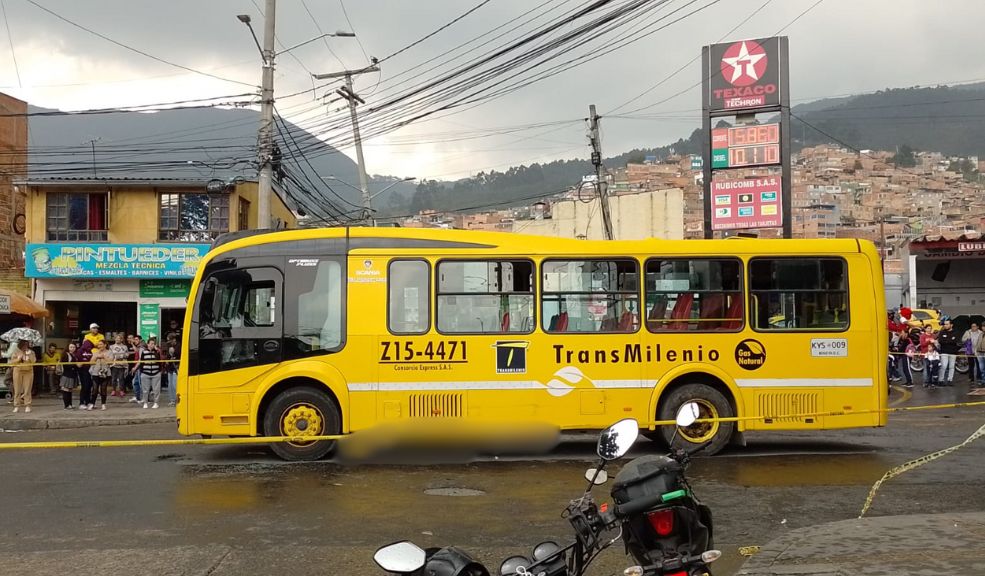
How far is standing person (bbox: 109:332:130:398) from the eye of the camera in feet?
65.1

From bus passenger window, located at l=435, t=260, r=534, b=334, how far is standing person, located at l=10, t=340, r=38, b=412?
38.8 ft

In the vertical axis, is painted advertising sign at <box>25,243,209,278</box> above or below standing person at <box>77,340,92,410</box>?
above

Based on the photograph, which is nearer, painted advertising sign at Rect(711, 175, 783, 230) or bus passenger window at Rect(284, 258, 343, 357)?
bus passenger window at Rect(284, 258, 343, 357)

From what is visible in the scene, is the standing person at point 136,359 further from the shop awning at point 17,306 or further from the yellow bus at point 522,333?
the yellow bus at point 522,333

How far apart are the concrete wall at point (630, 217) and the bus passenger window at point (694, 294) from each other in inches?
1387

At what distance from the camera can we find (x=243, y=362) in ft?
36.6

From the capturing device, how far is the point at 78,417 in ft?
58.2

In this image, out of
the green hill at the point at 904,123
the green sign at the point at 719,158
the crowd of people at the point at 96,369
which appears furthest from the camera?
the green hill at the point at 904,123

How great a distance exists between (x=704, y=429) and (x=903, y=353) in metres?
14.2

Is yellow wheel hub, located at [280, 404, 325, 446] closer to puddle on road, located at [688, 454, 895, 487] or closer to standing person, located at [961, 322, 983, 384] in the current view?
puddle on road, located at [688, 454, 895, 487]

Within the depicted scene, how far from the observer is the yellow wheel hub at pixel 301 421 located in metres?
11.0

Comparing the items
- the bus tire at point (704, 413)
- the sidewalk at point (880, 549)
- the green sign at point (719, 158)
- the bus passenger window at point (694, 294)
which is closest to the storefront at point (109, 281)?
the green sign at point (719, 158)

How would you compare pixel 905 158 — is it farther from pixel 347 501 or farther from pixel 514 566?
pixel 514 566

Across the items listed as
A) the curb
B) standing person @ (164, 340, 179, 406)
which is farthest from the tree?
the curb
